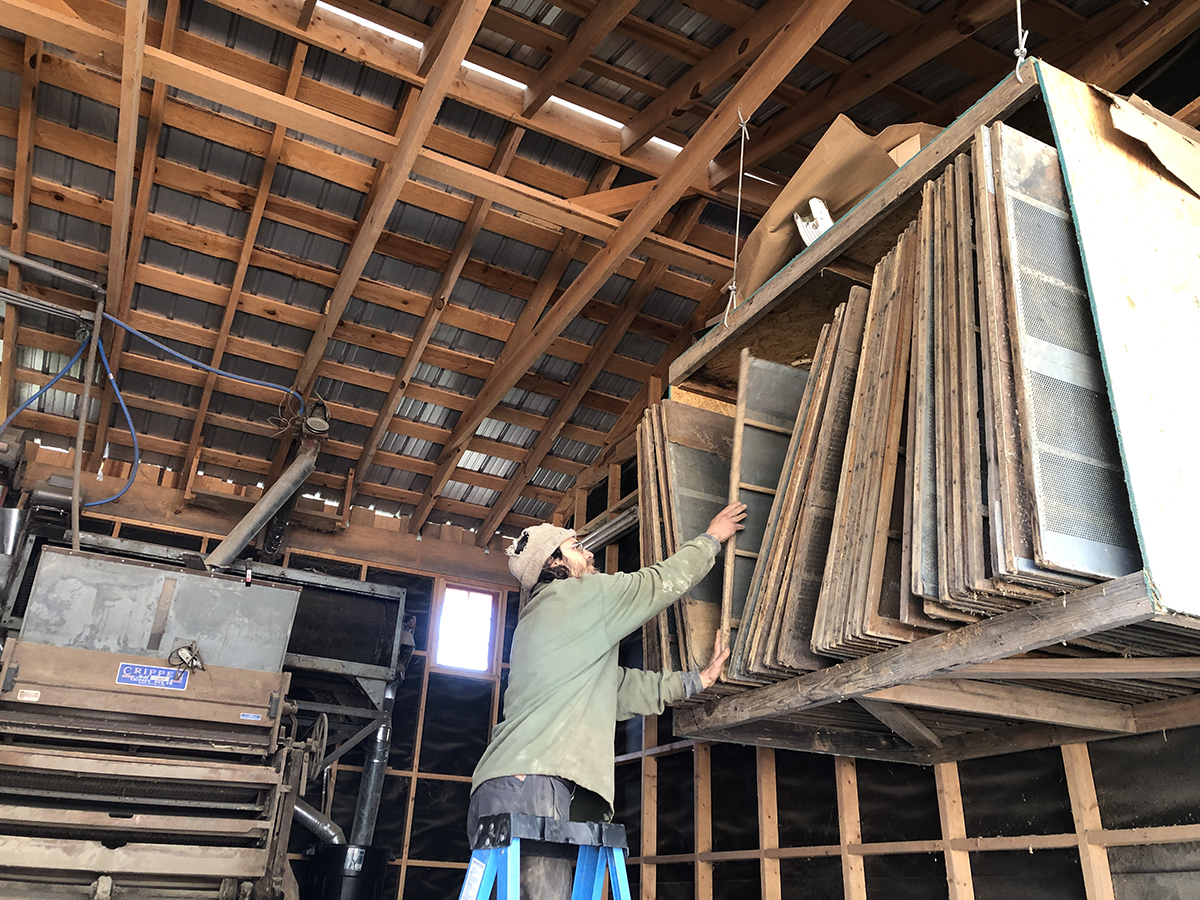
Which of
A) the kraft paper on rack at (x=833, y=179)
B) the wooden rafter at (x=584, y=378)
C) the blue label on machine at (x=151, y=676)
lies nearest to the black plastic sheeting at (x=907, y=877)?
the kraft paper on rack at (x=833, y=179)

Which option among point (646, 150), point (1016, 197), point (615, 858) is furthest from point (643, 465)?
point (646, 150)

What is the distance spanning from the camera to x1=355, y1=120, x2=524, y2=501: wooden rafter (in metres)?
6.53

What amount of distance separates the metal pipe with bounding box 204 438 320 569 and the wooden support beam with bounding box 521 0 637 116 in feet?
11.2

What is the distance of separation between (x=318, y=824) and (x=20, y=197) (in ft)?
16.8

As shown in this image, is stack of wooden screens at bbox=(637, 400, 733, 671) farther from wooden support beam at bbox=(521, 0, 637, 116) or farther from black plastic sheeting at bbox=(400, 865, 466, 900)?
black plastic sheeting at bbox=(400, 865, 466, 900)

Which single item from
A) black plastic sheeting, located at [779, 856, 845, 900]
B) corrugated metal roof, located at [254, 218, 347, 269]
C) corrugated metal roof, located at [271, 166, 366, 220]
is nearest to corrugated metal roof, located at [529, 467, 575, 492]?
corrugated metal roof, located at [254, 218, 347, 269]

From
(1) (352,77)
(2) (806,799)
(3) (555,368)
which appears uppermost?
(1) (352,77)

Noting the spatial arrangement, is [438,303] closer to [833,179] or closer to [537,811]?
[833,179]

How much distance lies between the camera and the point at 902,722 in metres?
3.65

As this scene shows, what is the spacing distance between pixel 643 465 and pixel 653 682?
122 centimetres

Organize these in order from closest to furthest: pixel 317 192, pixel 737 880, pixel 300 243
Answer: pixel 737 880, pixel 317 192, pixel 300 243

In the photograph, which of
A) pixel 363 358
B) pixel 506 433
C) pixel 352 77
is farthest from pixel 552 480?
pixel 352 77

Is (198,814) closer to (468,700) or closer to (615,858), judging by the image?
(615,858)

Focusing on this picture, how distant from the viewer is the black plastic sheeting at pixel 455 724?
8.79 metres
